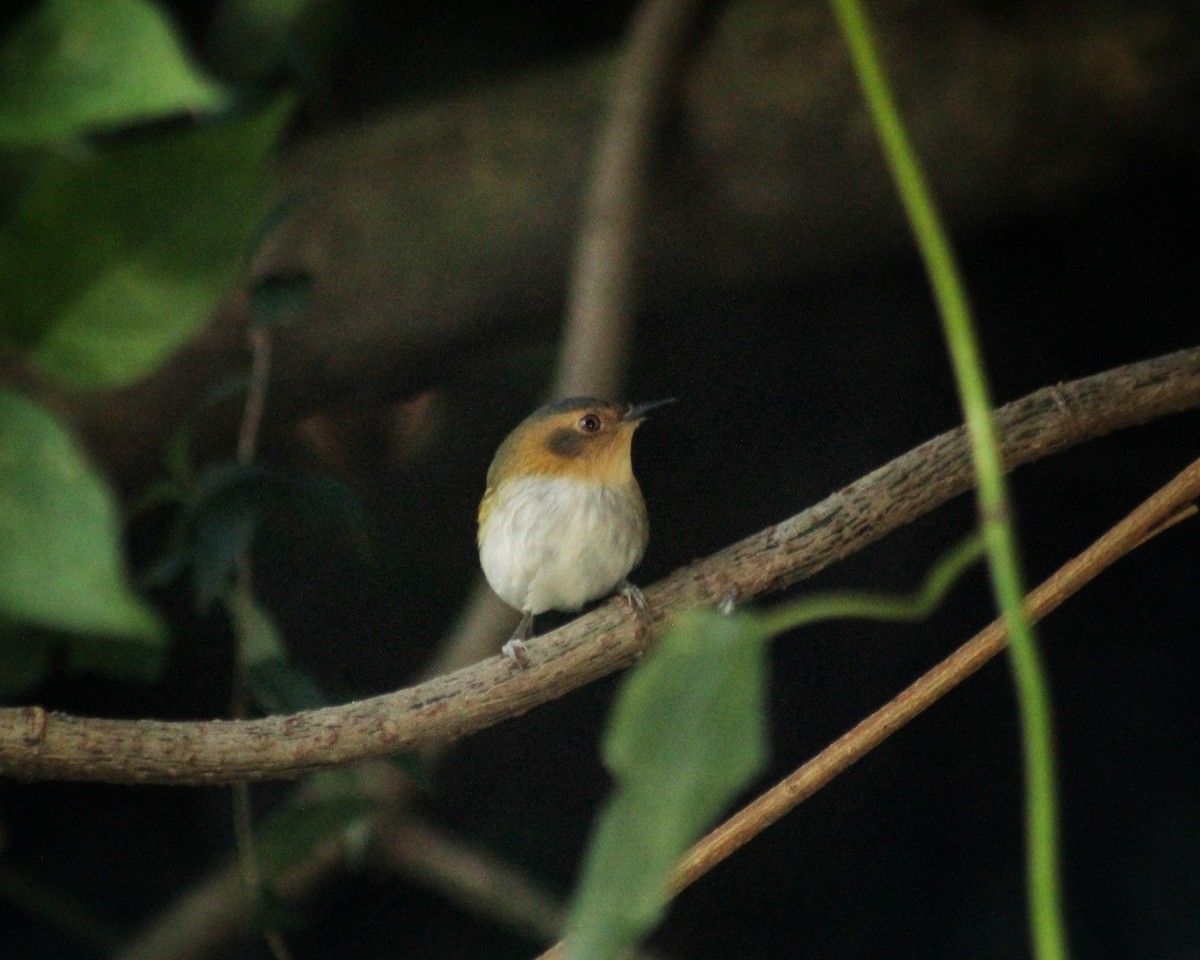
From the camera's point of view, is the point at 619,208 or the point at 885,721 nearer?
the point at 885,721

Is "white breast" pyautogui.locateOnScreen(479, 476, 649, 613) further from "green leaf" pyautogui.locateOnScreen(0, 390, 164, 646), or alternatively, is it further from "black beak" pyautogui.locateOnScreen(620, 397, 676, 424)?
"green leaf" pyautogui.locateOnScreen(0, 390, 164, 646)

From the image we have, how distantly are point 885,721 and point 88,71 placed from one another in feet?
0.97

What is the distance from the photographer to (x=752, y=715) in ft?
1.01

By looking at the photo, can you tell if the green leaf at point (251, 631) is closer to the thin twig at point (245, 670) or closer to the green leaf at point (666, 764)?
the thin twig at point (245, 670)

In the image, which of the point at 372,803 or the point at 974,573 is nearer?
the point at 372,803

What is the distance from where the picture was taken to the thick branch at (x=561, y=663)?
630 mm

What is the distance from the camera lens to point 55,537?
0.35 meters

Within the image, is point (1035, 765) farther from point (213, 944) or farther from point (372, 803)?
point (213, 944)

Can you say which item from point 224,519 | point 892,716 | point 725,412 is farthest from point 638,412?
point 892,716

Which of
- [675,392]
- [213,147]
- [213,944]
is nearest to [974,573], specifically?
[675,392]

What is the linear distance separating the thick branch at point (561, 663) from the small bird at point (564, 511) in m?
0.15

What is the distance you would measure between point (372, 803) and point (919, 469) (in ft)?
1.59

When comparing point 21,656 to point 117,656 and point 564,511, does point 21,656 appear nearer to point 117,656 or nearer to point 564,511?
point 117,656

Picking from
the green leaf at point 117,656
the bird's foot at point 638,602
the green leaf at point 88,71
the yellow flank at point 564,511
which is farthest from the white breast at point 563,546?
the green leaf at point 88,71
